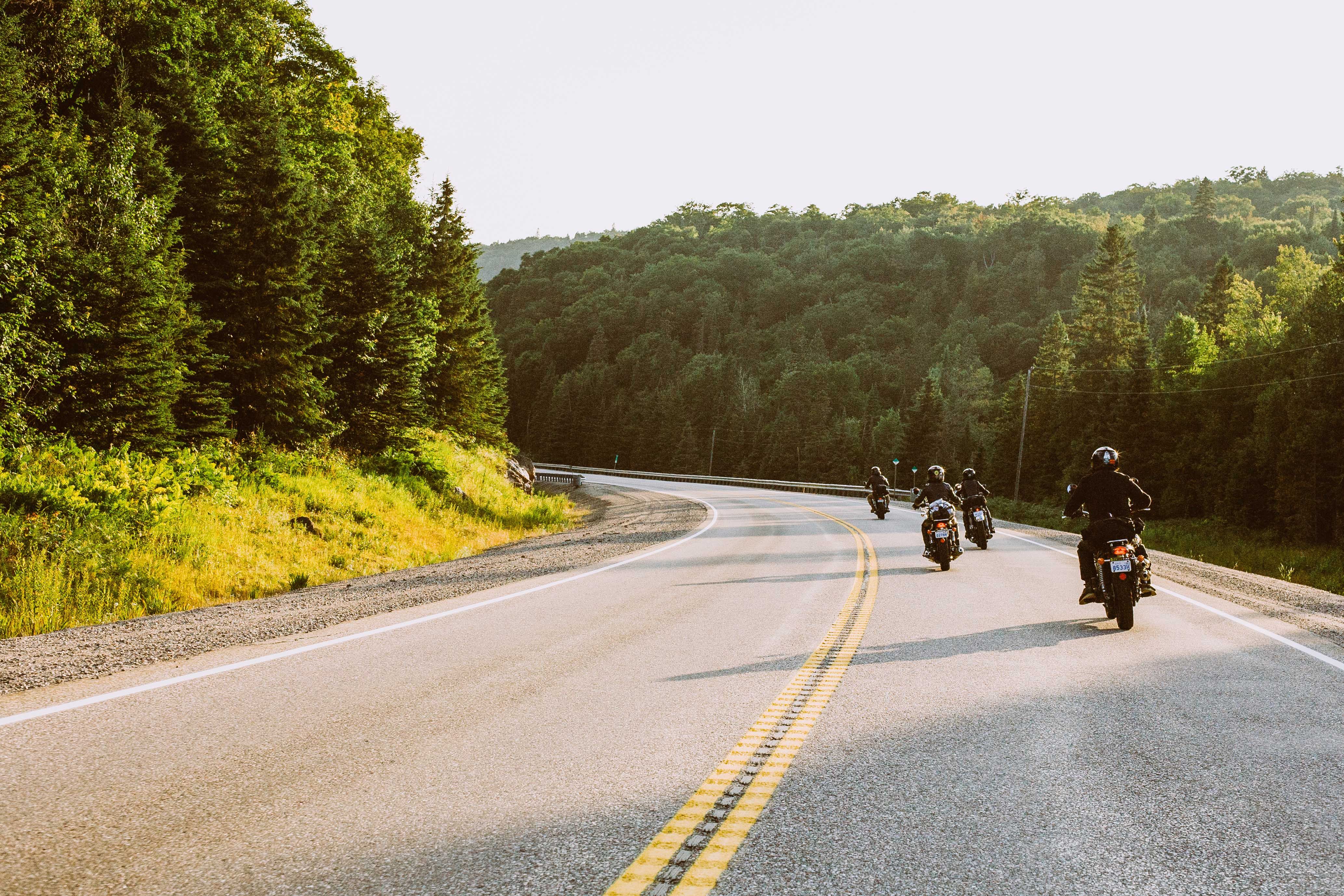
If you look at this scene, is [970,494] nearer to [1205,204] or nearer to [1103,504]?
[1103,504]

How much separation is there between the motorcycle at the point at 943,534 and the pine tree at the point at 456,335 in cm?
2319

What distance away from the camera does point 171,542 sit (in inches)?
544

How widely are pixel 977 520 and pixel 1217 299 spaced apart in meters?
73.5

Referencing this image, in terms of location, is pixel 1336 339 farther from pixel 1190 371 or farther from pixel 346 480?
pixel 346 480

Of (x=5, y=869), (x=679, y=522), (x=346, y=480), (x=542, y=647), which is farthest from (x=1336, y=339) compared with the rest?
(x=5, y=869)

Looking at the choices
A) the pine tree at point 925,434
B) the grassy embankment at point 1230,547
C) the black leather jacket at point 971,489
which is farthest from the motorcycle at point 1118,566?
the pine tree at point 925,434

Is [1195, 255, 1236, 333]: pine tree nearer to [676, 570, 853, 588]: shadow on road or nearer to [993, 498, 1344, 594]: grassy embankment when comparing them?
[993, 498, 1344, 594]: grassy embankment

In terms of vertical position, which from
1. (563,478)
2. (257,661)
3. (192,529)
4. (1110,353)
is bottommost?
(563,478)

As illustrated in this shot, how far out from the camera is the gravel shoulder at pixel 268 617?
6.71 metres

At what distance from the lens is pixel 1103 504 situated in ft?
32.2

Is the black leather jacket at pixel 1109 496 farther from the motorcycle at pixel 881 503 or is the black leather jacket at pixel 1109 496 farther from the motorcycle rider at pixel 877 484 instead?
the motorcycle at pixel 881 503

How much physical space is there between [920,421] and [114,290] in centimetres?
8383

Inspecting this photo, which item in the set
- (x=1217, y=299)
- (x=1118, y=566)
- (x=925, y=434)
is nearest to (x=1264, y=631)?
(x=1118, y=566)

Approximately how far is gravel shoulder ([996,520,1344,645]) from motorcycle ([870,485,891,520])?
11663 millimetres
